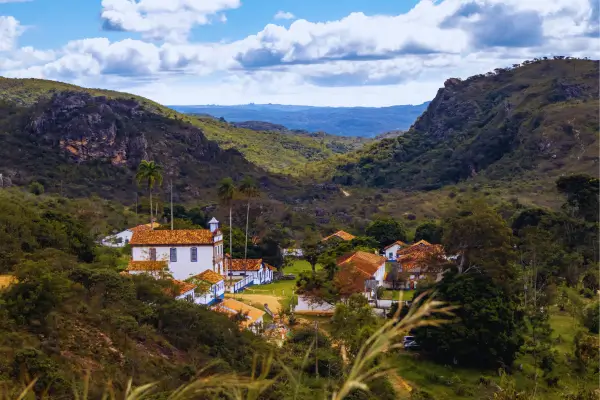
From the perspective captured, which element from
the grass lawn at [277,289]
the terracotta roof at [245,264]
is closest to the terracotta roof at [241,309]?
the grass lawn at [277,289]

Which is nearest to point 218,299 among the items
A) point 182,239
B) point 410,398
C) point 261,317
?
point 261,317

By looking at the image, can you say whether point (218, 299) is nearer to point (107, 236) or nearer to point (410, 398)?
point (410, 398)

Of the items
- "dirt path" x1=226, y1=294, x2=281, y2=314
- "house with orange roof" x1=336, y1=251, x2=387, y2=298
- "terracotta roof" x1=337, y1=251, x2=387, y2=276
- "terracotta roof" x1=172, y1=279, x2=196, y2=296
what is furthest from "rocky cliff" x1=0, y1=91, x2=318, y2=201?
"terracotta roof" x1=172, y1=279, x2=196, y2=296

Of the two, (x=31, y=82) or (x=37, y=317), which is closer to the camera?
(x=37, y=317)

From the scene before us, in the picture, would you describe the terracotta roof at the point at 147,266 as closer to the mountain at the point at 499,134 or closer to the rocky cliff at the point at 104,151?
the rocky cliff at the point at 104,151

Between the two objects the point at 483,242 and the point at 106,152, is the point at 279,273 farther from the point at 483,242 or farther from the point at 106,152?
the point at 106,152

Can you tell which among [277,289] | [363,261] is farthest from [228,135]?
[363,261]

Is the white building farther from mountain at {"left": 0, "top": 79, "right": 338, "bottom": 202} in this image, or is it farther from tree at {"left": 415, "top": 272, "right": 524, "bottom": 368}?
mountain at {"left": 0, "top": 79, "right": 338, "bottom": 202}
